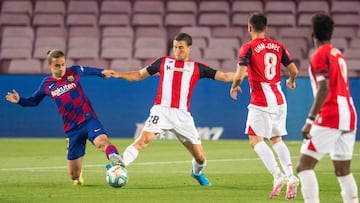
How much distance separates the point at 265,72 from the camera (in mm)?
10352

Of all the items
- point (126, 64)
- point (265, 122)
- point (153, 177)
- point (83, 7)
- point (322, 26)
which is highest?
point (322, 26)

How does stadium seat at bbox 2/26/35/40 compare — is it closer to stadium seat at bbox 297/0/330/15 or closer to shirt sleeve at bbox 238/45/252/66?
stadium seat at bbox 297/0/330/15

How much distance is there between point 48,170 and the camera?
13.2 metres

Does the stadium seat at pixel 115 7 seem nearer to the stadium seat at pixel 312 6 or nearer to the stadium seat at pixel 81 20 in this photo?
the stadium seat at pixel 81 20

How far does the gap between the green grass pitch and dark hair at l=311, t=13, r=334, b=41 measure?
2404 mm

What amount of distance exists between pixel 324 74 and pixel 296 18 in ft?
55.0

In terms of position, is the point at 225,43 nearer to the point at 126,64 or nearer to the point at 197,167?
the point at 126,64

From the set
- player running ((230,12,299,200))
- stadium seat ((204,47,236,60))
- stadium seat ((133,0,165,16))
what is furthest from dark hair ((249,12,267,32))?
stadium seat ((133,0,165,16))

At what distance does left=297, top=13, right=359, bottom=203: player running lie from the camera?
7590 millimetres

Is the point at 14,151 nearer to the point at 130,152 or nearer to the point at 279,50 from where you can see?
the point at 130,152

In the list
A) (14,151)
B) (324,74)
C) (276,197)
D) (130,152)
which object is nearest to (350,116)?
(324,74)

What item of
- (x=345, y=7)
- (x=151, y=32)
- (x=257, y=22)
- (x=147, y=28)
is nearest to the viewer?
(x=257, y=22)

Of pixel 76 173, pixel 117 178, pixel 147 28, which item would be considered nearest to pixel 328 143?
pixel 117 178

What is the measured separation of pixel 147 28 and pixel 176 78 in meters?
12.4
